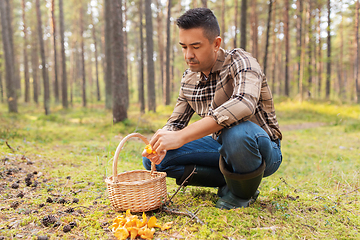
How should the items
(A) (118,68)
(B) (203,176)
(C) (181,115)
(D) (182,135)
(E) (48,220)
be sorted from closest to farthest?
(D) (182,135)
(E) (48,220)
(B) (203,176)
(C) (181,115)
(A) (118,68)

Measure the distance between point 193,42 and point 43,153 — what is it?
12.2 ft

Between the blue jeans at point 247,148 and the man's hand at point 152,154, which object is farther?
the man's hand at point 152,154

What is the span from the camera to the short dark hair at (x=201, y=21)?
6.38ft

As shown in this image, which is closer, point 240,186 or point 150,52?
point 240,186

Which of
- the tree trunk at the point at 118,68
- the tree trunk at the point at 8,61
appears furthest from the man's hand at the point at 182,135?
the tree trunk at the point at 8,61

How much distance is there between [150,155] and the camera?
2.13m

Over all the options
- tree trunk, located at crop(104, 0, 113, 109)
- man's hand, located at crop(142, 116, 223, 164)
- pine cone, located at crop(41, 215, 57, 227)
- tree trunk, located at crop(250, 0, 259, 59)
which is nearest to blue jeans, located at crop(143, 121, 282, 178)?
man's hand, located at crop(142, 116, 223, 164)

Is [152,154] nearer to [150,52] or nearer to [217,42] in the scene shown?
[217,42]

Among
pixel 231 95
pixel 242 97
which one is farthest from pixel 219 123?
pixel 231 95

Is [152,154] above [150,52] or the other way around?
the other way around

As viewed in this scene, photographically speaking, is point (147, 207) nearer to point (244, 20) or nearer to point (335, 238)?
point (335, 238)

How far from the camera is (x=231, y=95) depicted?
2.16 metres

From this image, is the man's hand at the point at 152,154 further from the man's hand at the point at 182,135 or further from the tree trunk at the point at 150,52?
the tree trunk at the point at 150,52

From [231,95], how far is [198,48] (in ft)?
1.67
